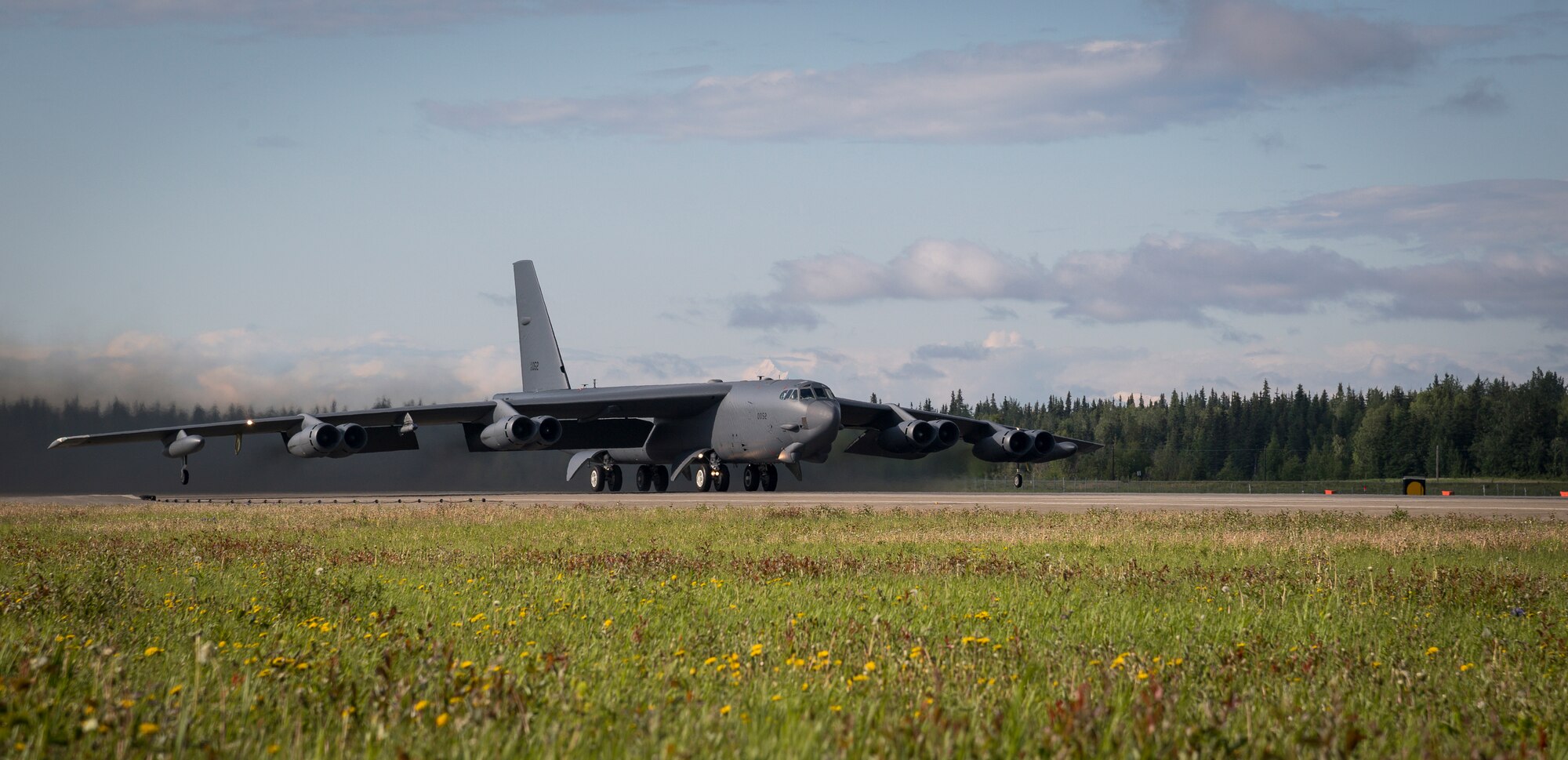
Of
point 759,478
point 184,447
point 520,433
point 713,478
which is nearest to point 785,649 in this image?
point 520,433

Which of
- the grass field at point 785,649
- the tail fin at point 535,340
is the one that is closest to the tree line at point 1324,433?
the tail fin at point 535,340

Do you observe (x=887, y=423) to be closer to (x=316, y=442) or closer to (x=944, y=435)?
(x=944, y=435)

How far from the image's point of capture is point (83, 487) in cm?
5691

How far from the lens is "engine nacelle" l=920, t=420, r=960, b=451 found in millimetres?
45000

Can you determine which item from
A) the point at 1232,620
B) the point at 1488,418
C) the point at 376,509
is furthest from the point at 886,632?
the point at 1488,418

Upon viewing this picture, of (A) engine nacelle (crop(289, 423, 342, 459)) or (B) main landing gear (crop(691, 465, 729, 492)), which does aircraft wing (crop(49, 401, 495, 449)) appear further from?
(B) main landing gear (crop(691, 465, 729, 492))

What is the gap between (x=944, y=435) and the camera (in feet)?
148

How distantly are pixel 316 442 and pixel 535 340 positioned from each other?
13349 millimetres

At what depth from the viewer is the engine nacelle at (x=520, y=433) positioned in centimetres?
4228

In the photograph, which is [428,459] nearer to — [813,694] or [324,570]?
[324,570]

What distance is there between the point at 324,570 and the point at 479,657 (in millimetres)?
6145

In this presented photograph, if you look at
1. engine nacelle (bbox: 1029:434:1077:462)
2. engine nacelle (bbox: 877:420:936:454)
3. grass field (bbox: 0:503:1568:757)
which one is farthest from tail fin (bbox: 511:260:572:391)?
grass field (bbox: 0:503:1568:757)

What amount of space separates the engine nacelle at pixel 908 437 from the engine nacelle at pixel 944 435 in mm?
130

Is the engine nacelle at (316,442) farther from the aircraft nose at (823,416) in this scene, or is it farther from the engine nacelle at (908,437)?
the engine nacelle at (908,437)
